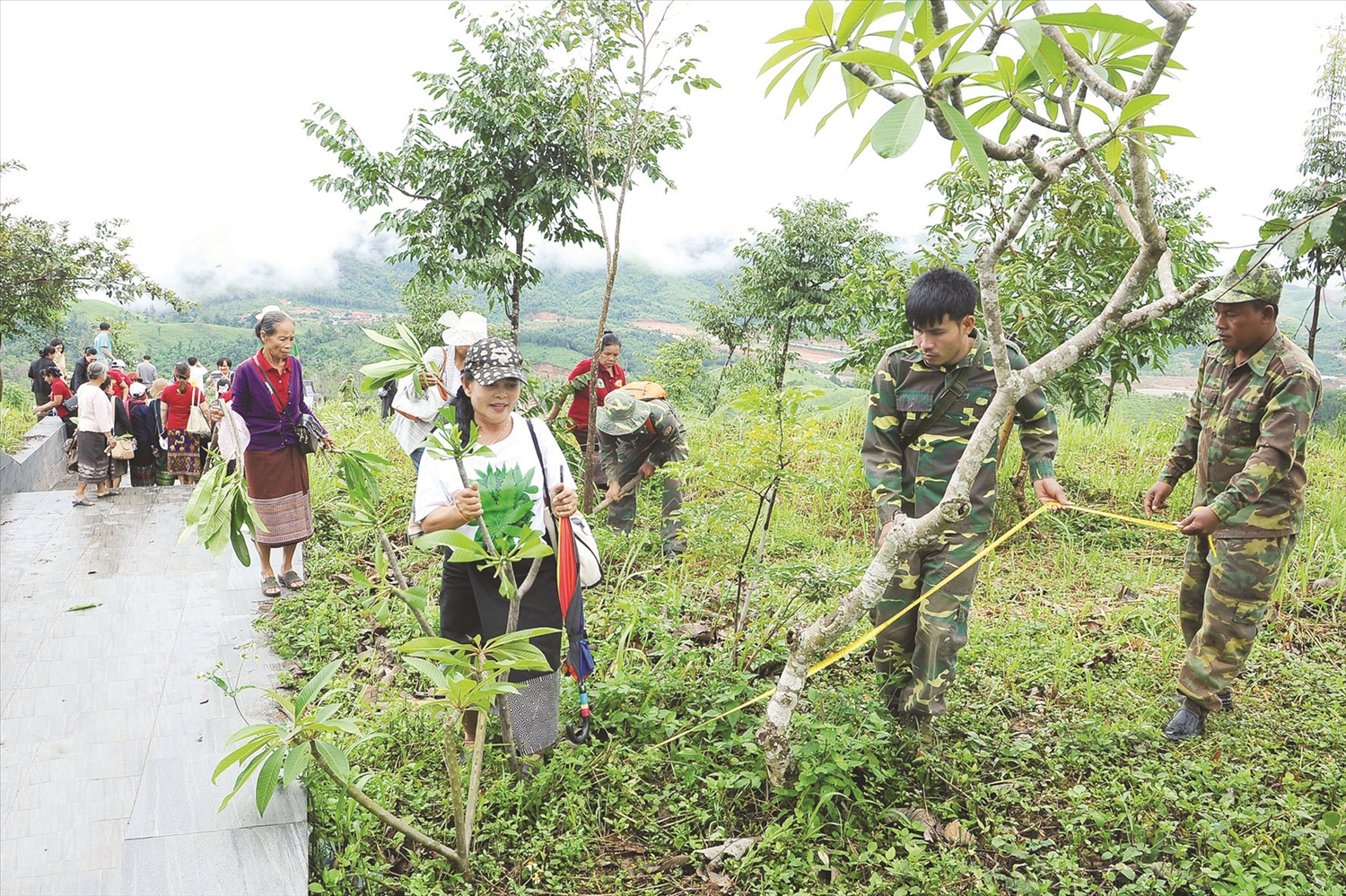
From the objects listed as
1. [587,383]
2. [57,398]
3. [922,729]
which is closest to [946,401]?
[922,729]

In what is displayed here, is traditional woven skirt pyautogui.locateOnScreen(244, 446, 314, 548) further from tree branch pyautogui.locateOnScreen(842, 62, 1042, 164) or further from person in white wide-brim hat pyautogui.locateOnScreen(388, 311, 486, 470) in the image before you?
tree branch pyautogui.locateOnScreen(842, 62, 1042, 164)

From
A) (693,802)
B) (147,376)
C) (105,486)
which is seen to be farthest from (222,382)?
(693,802)

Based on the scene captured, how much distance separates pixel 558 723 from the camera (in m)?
3.09

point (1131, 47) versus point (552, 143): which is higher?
point (552, 143)

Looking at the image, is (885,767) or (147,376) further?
(147,376)

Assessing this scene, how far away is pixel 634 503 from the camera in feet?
19.1

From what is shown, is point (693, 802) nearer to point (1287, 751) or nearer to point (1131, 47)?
point (1287, 751)

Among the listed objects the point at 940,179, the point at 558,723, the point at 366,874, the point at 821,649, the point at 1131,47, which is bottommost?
the point at 366,874

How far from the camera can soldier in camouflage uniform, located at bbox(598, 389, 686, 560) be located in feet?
17.2

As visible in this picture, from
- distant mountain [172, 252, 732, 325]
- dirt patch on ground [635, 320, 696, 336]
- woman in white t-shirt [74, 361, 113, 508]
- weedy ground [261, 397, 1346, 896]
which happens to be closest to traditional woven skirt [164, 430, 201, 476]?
woman in white t-shirt [74, 361, 113, 508]

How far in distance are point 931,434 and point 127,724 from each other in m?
3.65

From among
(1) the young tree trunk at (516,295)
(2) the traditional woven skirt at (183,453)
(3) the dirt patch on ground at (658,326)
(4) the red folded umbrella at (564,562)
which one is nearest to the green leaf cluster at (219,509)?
(4) the red folded umbrella at (564,562)

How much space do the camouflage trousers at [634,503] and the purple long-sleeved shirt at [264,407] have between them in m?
2.08

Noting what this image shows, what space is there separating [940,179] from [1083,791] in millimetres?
4467
